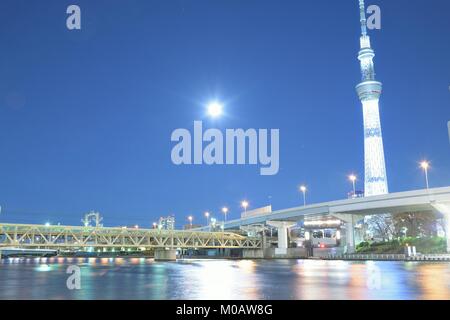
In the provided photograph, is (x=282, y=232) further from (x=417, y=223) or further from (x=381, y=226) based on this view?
(x=417, y=223)

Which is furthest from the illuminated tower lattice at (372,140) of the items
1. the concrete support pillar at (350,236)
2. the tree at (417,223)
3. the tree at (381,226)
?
the concrete support pillar at (350,236)

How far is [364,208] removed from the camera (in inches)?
3696

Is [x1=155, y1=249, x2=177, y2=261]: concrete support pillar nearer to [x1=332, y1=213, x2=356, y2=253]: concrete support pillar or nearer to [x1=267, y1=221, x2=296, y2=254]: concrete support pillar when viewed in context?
[x1=267, y1=221, x2=296, y2=254]: concrete support pillar

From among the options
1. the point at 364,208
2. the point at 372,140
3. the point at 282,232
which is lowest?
the point at 282,232

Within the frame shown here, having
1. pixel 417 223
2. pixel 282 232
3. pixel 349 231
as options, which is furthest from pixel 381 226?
pixel 349 231
